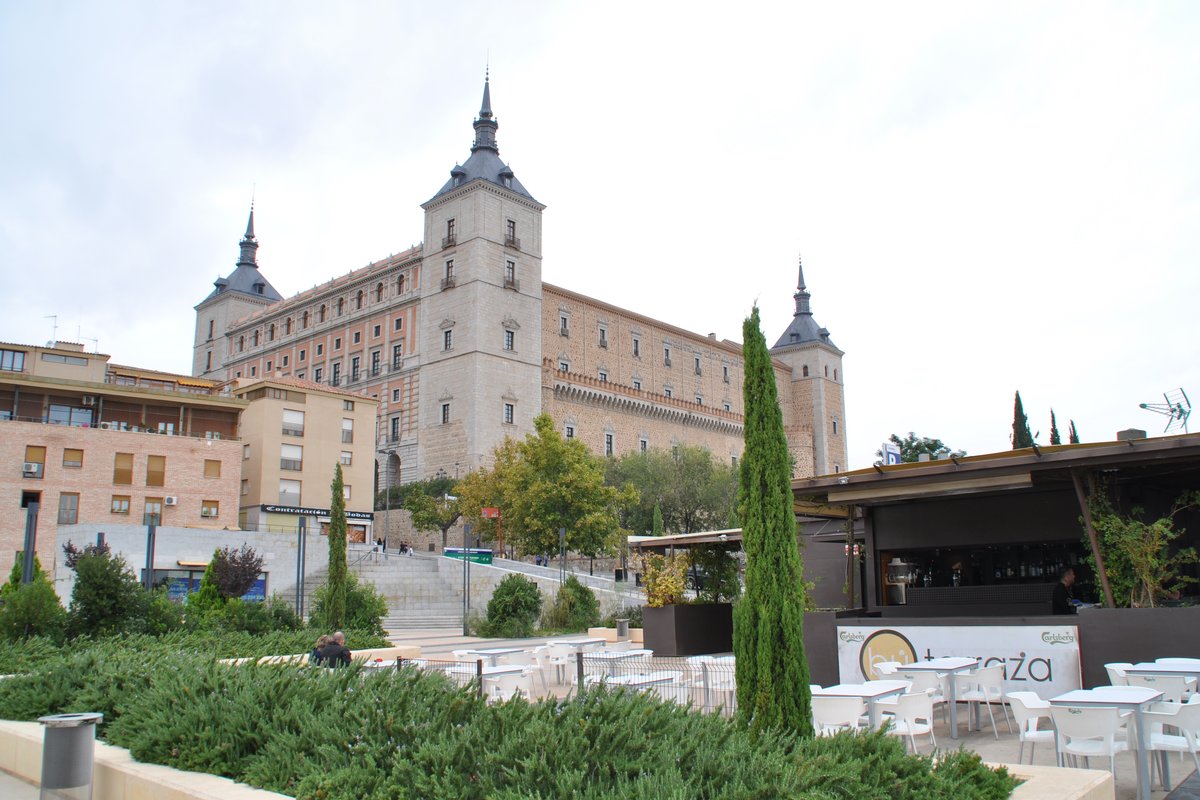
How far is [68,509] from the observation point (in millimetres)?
33594

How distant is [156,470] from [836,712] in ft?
112

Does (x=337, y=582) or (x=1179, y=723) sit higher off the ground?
(x=337, y=582)

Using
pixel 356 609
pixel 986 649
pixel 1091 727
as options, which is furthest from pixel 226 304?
pixel 1091 727

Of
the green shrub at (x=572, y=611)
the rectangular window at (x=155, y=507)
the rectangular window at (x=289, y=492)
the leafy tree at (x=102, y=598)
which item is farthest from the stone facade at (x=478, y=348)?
the leafy tree at (x=102, y=598)

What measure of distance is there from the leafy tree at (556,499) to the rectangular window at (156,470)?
13.6m

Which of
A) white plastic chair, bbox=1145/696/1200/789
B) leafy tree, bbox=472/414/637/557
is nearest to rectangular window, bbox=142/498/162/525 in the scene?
leafy tree, bbox=472/414/637/557

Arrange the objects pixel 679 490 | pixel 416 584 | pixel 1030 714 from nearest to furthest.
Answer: pixel 1030 714, pixel 416 584, pixel 679 490

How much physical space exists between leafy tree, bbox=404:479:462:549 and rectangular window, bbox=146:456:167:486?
14476mm

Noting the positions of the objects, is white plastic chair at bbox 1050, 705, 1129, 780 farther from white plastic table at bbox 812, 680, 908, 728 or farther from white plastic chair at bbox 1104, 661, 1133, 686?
white plastic chair at bbox 1104, 661, 1133, 686

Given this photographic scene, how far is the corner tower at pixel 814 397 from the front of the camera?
85.4m

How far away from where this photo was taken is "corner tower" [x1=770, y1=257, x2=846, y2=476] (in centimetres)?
8544

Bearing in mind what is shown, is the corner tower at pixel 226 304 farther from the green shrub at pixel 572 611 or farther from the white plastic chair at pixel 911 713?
the white plastic chair at pixel 911 713

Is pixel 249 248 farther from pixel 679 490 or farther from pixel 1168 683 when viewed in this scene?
pixel 1168 683

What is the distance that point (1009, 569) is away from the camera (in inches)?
602
